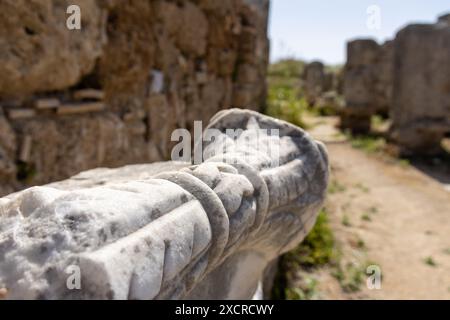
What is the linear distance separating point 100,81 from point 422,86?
198 inches

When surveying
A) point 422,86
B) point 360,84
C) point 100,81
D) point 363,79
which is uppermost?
point 363,79

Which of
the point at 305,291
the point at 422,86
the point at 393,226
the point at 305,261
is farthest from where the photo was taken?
the point at 422,86

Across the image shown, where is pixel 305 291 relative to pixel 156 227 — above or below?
below

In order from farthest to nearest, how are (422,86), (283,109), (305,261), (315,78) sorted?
(315,78) < (283,109) < (422,86) < (305,261)

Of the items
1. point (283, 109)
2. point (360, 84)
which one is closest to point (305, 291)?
point (283, 109)

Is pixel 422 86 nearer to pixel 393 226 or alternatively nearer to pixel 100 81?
pixel 393 226

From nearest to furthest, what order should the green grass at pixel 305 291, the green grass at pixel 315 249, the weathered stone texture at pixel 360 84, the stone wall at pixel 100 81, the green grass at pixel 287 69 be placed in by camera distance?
the stone wall at pixel 100 81 → the green grass at pixel 305 291 → the green grass at pixel 315 249 → the weathered stone texture at pixel 360 84 → the green grass at pixel 287 69

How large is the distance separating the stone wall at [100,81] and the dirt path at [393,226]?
1.86 m

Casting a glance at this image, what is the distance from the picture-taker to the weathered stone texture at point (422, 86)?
5.88 m

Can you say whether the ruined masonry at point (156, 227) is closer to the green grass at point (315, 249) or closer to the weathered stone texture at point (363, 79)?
the green grass at point (315, 249)

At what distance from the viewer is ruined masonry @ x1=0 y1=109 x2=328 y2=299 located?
741mm

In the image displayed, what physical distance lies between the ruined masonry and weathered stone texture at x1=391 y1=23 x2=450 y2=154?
211 inches

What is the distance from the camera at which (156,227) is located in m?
0.88

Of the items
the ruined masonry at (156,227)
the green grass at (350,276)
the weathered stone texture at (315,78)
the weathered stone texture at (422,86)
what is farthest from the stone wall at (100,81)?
the weathered stone texture at (315,78)
